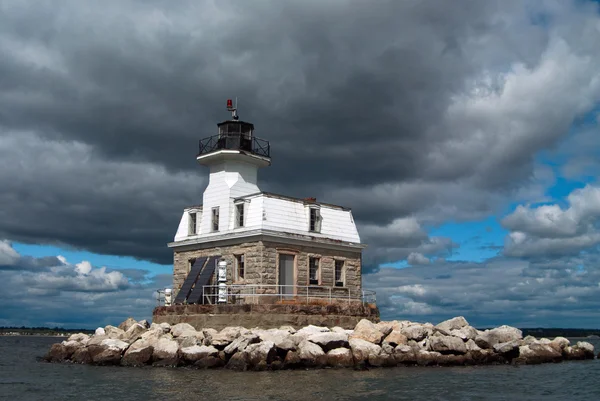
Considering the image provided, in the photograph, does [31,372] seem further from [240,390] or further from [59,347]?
[240,390]

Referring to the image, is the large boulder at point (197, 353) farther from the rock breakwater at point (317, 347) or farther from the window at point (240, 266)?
the window at point (240, 266)

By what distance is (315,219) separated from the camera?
28484 millimetres

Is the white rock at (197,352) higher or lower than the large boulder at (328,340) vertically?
lower

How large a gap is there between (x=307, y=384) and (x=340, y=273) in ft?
35.9

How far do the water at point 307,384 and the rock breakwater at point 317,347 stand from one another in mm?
633

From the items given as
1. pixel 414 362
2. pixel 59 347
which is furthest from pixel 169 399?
pixel 59 347

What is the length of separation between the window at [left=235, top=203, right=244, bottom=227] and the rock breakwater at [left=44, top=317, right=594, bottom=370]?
5.05m

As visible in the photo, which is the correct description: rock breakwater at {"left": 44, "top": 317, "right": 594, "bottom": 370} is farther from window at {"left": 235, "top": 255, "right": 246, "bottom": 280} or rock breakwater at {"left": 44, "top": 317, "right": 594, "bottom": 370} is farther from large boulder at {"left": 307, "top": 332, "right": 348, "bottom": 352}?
window at {"left": 235, "top": 255, "right": 246, "bottom": 280}

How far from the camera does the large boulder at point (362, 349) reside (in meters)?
21.6

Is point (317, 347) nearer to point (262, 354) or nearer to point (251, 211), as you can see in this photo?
point (262, 354)

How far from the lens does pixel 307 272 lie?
27.2 metres

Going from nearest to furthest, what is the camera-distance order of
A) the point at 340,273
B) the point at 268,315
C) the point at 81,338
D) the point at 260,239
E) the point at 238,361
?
the point at 238,361 < the point at 268,315 < the point at 260,239 < the point at 81,338 < the point at 340,273

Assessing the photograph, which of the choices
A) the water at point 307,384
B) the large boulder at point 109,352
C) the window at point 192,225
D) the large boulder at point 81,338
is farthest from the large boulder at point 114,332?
the window at point 192,225

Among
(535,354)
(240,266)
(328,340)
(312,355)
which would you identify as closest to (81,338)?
(240,266)
